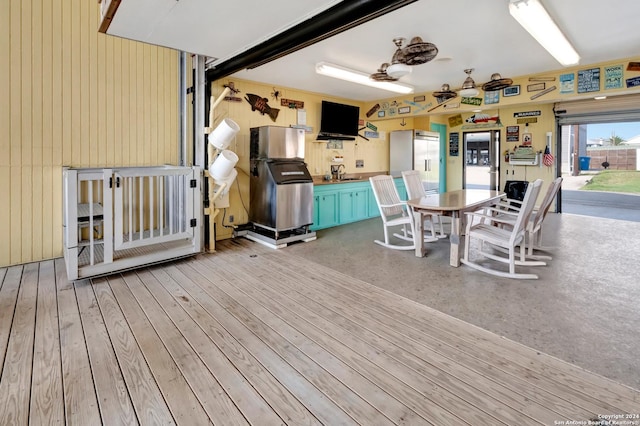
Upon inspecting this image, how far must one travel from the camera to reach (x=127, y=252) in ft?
12.7

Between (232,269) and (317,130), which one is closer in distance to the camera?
(232,269)

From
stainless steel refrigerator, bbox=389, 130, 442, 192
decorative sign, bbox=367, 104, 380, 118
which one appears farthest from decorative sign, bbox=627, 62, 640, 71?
Result: decorative sign, bbox=367, 104, 380, 118

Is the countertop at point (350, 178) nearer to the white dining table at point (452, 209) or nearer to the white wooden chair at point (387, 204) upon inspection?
the white wooden chair at point (387, 204)

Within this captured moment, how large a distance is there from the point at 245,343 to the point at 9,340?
1.66 m

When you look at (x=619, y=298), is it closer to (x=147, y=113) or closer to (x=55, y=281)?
(x=55, y=281)

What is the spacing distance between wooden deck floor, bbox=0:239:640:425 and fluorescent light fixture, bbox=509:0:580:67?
2.70 m

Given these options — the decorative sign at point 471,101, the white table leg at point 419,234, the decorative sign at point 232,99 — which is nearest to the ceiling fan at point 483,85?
the decorative sign at point 471,101

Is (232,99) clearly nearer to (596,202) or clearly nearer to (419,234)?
(419,234)

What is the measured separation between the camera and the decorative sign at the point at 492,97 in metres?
5.42

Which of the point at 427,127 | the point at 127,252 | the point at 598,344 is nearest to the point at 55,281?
the point at 127,252

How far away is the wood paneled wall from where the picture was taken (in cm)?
362

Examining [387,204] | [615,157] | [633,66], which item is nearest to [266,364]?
[387,204]

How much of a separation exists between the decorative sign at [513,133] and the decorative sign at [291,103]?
5.05 m

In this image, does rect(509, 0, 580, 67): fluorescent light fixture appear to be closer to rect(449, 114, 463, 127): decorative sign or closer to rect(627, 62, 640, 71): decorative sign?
rect(627, 62, 640, 71): decorative sign
